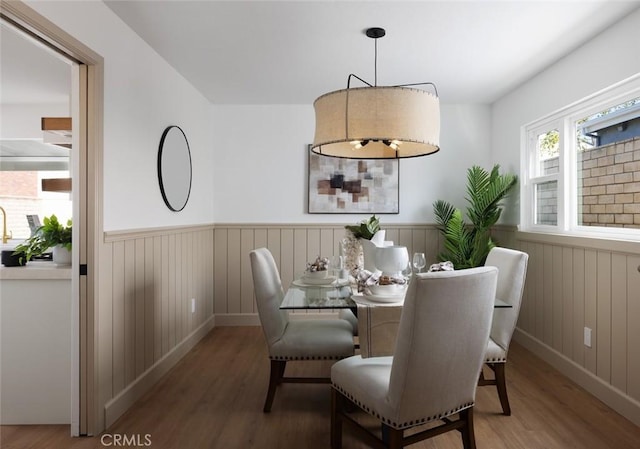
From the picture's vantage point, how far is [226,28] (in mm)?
2572

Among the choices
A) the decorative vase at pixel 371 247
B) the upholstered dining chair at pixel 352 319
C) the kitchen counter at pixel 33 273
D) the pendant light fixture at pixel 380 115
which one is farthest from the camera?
the upholstered dining chair at pixel 352 319

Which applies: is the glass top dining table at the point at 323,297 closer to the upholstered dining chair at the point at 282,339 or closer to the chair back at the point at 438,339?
the upholstered dining chair at the point at 282,339

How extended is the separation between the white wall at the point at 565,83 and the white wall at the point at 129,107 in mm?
3009

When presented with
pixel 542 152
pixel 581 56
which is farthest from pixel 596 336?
pixel 581 56

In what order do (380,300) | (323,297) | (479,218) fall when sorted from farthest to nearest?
(479,218) → (323,297) → (380,300)

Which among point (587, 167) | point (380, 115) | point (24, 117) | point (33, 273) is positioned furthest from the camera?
point (24, 117)

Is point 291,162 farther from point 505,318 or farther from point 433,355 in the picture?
point 433,355

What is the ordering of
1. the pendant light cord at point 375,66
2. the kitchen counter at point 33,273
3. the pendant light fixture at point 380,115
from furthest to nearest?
the pendant light cord at point 375,66, the kitchen counter at point 33,273, the pendant light fixture at point 380,115

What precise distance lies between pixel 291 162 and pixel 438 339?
3142 mm

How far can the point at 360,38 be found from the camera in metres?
2.70

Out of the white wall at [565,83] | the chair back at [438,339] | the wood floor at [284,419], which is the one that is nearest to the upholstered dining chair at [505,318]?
the wood floor at [284,419]

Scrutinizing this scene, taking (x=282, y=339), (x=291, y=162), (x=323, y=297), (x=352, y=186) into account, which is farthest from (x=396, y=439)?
(x=291, y=162)

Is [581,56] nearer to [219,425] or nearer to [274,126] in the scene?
[274,126]

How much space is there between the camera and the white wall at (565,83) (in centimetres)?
240
